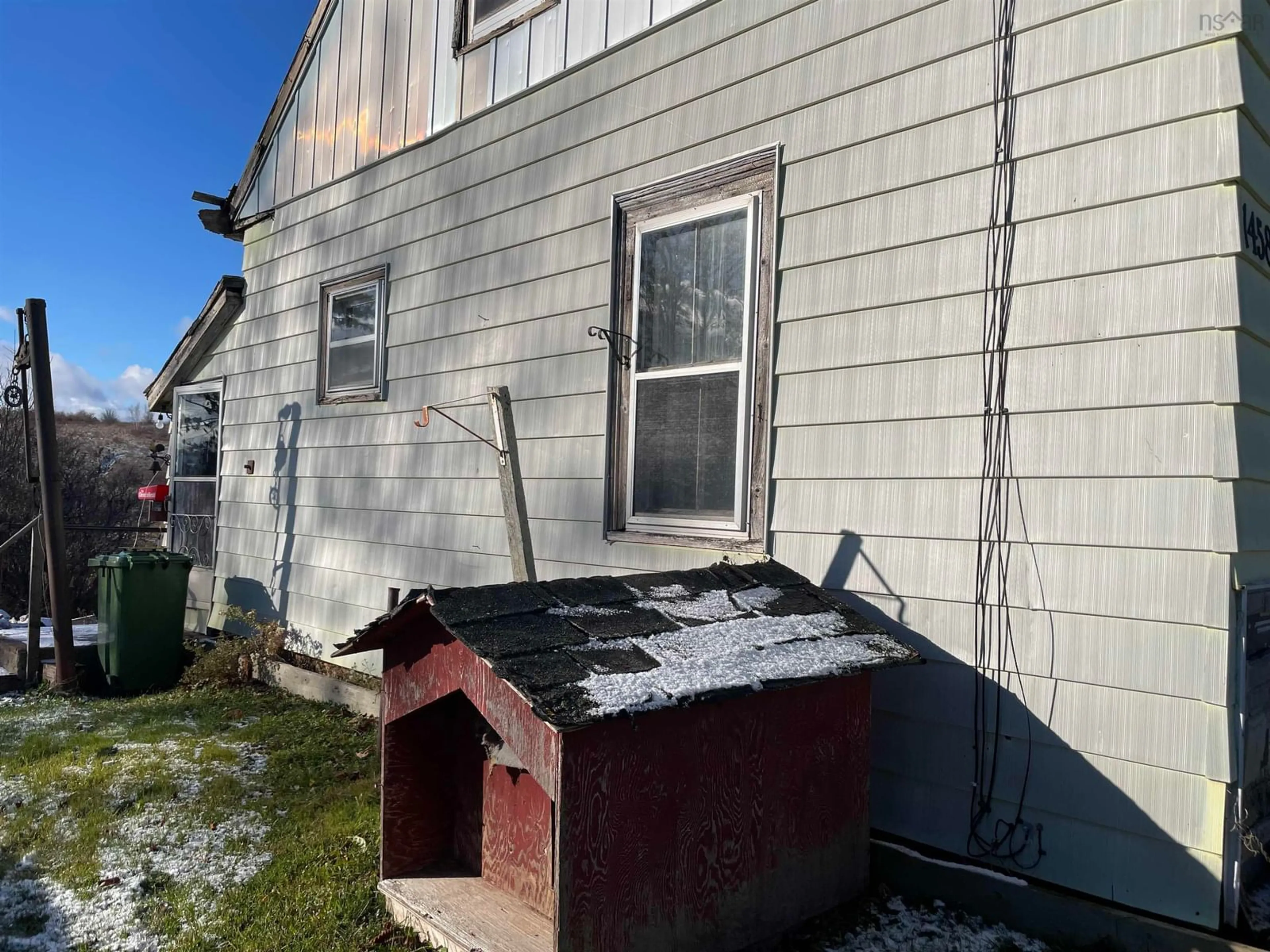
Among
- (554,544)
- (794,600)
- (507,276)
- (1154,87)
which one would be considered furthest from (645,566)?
(1154,87)

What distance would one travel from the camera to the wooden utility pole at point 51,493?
22.6 feet

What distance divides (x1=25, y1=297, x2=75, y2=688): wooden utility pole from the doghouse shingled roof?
16.6 ft

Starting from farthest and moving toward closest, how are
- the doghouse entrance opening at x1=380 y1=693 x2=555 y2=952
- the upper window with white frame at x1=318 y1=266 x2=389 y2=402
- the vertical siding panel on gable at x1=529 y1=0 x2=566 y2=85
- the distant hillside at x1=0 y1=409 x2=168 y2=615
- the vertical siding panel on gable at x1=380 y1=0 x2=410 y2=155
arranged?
the distant hillside at x1=0 y1=409 x2=168 y2=615
the upper window with white frame at x1=318 y1=266 x2=389 y2=402
the vertical siding panel on gable at x1=380 y1=0 x2=410 y2=155
the vertical siding panel on gable at x1=529 y1=0 x2=566 y2=85
the doghouse entrance opening at x1=380 y1=693 x2=555 y2=952

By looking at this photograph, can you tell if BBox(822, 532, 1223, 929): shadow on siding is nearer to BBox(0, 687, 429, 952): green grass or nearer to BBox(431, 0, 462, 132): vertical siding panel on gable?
BBox(0, 687, 429, 952): green grass

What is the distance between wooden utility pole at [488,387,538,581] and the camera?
398 cm

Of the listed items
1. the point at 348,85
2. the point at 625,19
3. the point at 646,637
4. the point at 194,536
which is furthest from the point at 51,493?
the point at 646,637

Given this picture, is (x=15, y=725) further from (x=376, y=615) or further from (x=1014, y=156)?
(x=1014, y=156)

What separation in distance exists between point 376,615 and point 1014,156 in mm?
4906

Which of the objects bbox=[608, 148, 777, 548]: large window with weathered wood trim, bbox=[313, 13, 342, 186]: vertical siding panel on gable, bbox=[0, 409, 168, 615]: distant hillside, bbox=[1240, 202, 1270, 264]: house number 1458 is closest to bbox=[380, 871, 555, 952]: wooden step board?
bbox=[608, 148, 777, 548]: large window with weathered wood trim

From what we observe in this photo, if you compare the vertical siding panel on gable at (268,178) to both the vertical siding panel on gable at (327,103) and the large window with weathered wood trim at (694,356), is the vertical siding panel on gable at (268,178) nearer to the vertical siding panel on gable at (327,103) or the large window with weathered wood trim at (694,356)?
the vertical siding panel on gable at (327,103)

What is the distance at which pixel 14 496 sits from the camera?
1498 centimetres

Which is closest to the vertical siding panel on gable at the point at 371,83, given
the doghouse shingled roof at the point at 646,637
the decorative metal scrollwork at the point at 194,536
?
the decorative metal scrollwork at the point at 194,536

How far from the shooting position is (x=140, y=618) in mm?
7027

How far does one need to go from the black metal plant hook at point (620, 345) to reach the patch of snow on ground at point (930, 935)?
2652 mm
